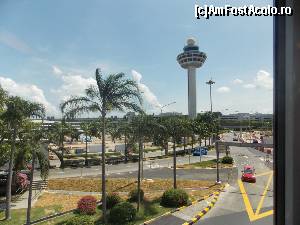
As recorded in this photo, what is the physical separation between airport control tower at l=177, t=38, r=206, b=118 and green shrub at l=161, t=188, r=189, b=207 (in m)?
104

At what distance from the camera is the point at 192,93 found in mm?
127625

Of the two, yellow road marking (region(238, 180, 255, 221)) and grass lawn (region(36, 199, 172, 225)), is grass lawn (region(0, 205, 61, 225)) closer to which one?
grass lawn (region(36, 199, 172, 225))

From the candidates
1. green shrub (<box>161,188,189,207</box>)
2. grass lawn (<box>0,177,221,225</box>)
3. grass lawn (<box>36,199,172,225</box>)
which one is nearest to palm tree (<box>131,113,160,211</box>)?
grass lawn (<box>36,199,172,225</box>)

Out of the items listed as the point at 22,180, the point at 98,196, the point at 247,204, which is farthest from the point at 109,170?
the point at 247,204

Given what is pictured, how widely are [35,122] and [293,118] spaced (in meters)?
21.9

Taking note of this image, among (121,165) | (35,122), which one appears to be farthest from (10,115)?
(121,165)

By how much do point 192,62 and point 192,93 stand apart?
493 inches

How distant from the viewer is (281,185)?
272cm

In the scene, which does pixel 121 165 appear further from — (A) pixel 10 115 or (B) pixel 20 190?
(A) pixel 10 115

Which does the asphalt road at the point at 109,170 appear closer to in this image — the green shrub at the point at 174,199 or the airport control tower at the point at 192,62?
the green shrub at the point at 174,199

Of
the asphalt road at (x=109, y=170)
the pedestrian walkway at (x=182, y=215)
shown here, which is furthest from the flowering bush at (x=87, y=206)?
the asphalt road at (x=109, y=170)

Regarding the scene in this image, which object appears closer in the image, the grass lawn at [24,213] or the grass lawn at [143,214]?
the grass lawn at [143,214]

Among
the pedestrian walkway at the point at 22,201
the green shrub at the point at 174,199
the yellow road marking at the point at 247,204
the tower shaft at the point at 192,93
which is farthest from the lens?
the tower shaft at the point at 192,93

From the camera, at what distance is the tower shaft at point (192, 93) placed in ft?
412
